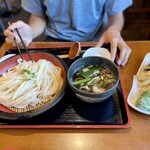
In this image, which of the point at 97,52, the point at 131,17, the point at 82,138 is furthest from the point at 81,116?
the point at 131,17

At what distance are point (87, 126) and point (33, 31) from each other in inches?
31.1

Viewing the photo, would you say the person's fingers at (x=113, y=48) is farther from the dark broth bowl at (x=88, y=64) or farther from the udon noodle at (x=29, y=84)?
the udon noodle at (x=29, y=84)

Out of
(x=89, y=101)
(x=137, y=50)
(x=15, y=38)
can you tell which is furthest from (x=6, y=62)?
(x=137, y=50)

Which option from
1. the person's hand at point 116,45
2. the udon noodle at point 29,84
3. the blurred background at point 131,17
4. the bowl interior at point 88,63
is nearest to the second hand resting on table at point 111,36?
the person's hand at point 116,45

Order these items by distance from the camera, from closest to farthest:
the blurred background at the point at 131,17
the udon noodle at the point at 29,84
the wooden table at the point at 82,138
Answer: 1. the wooden table at the point at 82,138
2. the udon noodle at the point at 29,84
3. the blurred background at the point at 131,17

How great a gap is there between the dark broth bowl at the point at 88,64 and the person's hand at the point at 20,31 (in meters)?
0.40

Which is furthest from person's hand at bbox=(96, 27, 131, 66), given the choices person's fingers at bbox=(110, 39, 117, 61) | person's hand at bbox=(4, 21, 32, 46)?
person's hand at bbox=(4, 21, 32, 46)

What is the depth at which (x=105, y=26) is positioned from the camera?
1.35m

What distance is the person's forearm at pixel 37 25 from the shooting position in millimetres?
1276

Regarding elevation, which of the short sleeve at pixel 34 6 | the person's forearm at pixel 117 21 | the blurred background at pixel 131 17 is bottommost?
the blurred background at pixel 131 17

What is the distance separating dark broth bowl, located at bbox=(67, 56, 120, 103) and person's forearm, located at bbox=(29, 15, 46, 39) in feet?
1.80

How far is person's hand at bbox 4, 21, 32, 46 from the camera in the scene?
101cm

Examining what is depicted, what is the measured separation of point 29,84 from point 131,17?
77.0 inches

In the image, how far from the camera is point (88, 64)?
0.85m
